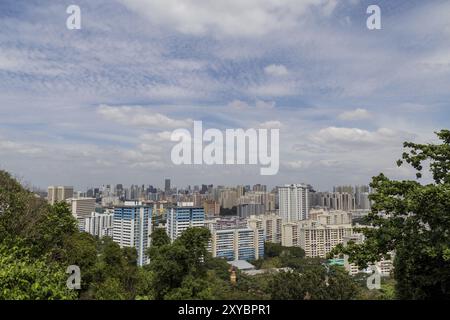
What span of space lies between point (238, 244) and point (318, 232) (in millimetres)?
8217

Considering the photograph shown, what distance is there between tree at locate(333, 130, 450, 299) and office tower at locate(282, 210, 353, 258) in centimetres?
2838

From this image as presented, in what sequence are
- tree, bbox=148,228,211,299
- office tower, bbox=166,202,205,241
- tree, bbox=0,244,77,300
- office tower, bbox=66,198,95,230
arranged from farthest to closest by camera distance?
office tower, bbox=66,198,95,230, office tower, bbox=166,202,205,241, tree, bbox=148,228,211,299, tree, bbox=0,244,77,300

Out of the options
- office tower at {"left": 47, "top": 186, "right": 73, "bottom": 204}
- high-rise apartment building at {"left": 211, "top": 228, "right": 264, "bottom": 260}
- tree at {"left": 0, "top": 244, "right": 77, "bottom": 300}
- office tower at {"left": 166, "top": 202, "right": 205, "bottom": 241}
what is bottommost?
high-rise apartment building at {"left": 211, "top": 228, "right": 264, "bottom": 260}

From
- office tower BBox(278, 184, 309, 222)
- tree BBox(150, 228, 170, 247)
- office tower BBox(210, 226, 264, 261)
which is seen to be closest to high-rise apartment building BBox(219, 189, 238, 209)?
office tower BBox(210, 226, 264, 261)

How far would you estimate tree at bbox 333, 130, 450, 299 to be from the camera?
16.7 feet

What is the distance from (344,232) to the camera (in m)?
33.7

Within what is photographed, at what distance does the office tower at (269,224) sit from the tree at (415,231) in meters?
31.9

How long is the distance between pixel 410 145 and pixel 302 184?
858 inches

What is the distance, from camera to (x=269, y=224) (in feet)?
130

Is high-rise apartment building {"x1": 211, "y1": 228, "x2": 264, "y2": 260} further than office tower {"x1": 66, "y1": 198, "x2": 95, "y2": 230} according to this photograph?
No

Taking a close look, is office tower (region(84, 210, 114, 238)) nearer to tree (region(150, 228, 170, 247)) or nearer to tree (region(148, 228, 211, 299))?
tree (region(150, 228, 170, 247))
